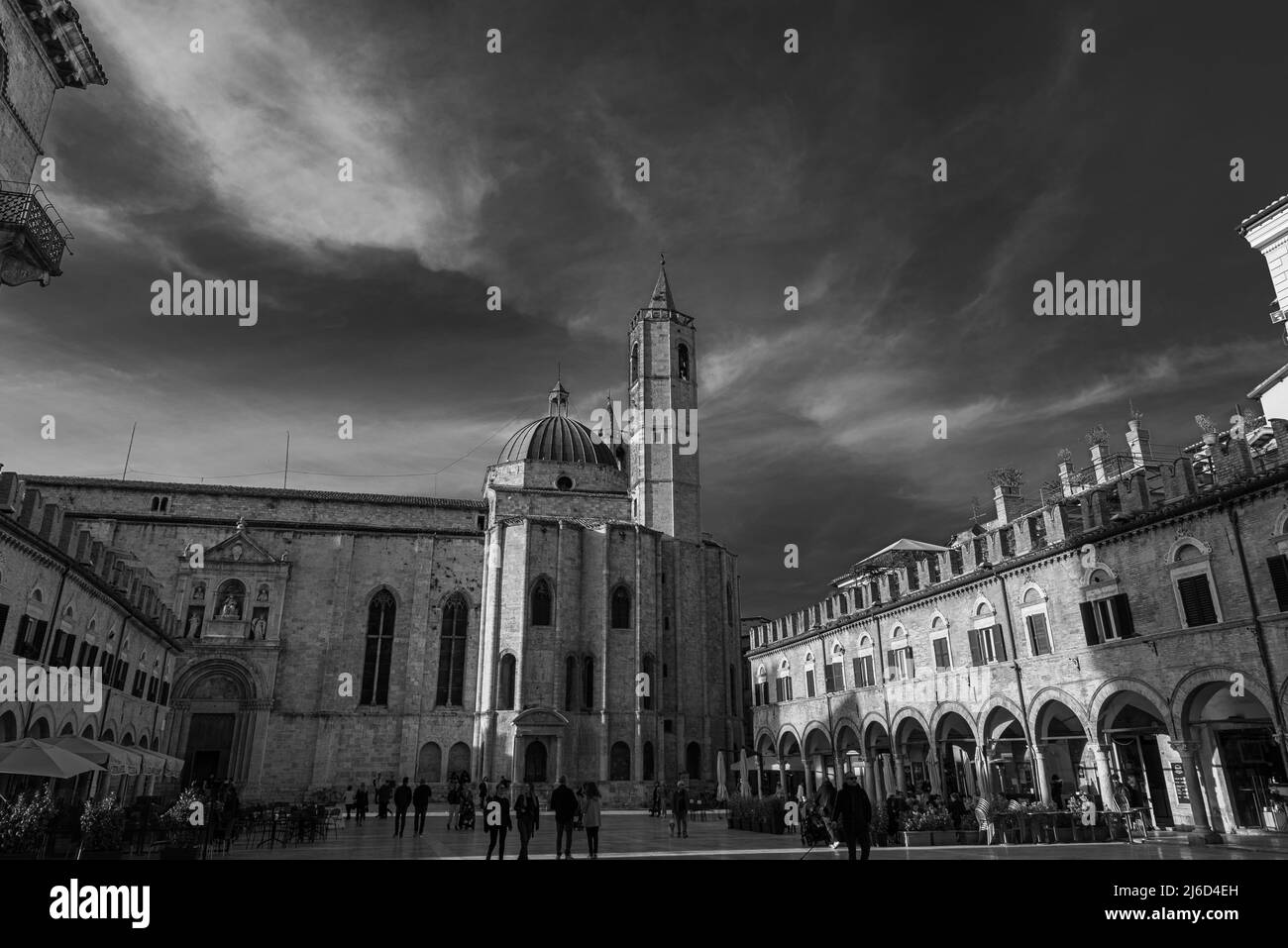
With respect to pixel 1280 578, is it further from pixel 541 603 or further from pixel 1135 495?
pixel 541 603

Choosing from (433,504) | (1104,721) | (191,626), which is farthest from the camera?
(433,504)

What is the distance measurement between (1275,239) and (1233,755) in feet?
47.7

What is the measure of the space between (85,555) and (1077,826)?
2687 centimetres

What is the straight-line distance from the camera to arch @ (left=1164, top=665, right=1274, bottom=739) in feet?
52.9

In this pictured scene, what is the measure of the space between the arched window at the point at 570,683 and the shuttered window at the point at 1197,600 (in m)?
28.4

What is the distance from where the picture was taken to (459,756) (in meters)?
39.4

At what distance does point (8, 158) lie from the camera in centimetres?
1775

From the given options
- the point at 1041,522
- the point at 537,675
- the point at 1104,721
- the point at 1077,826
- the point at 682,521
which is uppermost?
the point at 682,521

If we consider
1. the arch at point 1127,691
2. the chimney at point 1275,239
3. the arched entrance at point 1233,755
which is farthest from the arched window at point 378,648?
the chimney at point 1275,239

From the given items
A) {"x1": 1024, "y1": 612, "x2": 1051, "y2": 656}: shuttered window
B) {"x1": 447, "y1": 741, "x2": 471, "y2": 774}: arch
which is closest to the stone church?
{"x1": 447, "y1": 741, "x2": 471, "y2": 774}: arch

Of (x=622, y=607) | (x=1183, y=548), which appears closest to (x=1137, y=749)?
(x=1183, y=548)

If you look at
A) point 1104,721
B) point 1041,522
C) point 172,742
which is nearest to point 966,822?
point 1104,721

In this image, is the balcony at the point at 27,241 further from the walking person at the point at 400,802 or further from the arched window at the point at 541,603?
the arched window at the point at 541,603
